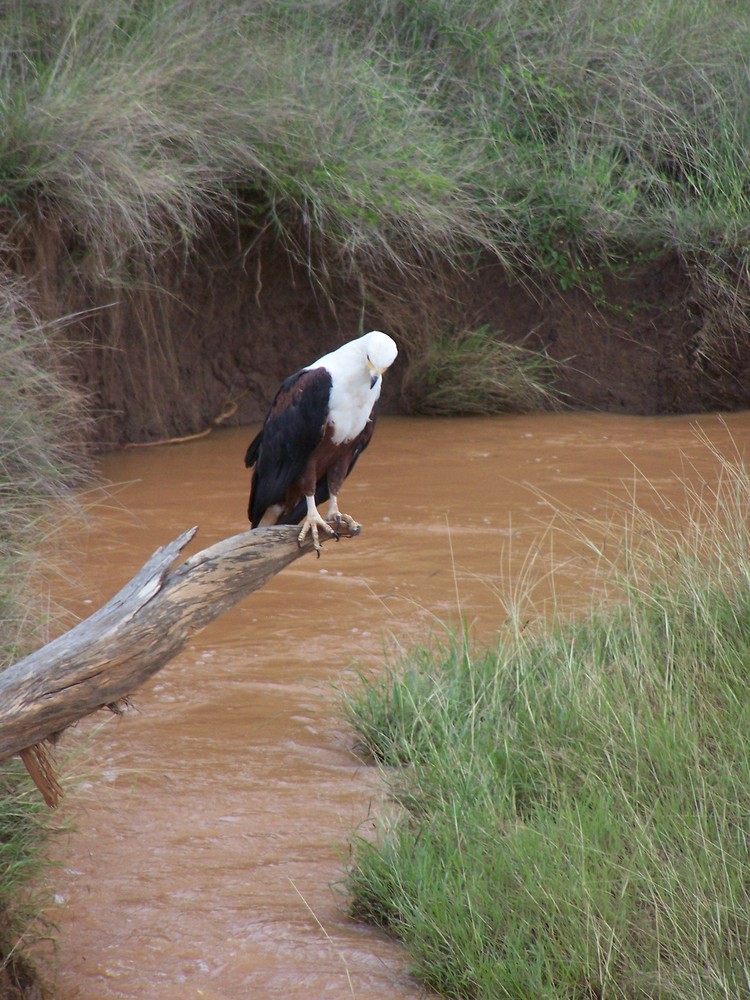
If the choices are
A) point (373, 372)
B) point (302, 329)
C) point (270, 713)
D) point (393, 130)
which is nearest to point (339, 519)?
point (373, 372)

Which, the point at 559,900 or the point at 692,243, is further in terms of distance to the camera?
the point at 692,243

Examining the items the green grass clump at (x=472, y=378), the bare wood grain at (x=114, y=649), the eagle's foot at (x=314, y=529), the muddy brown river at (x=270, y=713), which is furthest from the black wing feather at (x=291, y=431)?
the green grass clump at (x=472, y=378)

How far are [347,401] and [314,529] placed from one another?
1.46ft

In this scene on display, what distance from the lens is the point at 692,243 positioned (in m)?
8.92

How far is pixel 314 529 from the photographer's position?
3.35 m

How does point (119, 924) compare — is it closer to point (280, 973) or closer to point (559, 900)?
point (280, 973)

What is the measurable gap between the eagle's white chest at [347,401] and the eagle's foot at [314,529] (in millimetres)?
285

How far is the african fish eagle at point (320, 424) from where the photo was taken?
3506 mm

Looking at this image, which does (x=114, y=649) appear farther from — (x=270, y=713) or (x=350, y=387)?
(x=270, y=713)

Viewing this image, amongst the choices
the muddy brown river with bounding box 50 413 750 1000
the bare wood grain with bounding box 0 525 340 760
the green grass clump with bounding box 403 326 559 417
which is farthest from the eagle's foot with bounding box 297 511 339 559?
the green grass clump with bounding box 403 326 559 417

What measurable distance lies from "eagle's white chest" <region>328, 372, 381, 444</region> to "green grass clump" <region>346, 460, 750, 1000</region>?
0.84 m

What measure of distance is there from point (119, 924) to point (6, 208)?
4.65 m

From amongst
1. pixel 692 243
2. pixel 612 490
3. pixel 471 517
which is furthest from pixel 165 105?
pixel 692 243

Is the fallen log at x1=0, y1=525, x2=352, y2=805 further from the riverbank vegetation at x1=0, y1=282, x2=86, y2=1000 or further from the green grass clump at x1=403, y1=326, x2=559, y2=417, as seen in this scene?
the green grass clump at x1=403, y1=326, x2=559, y2=417
